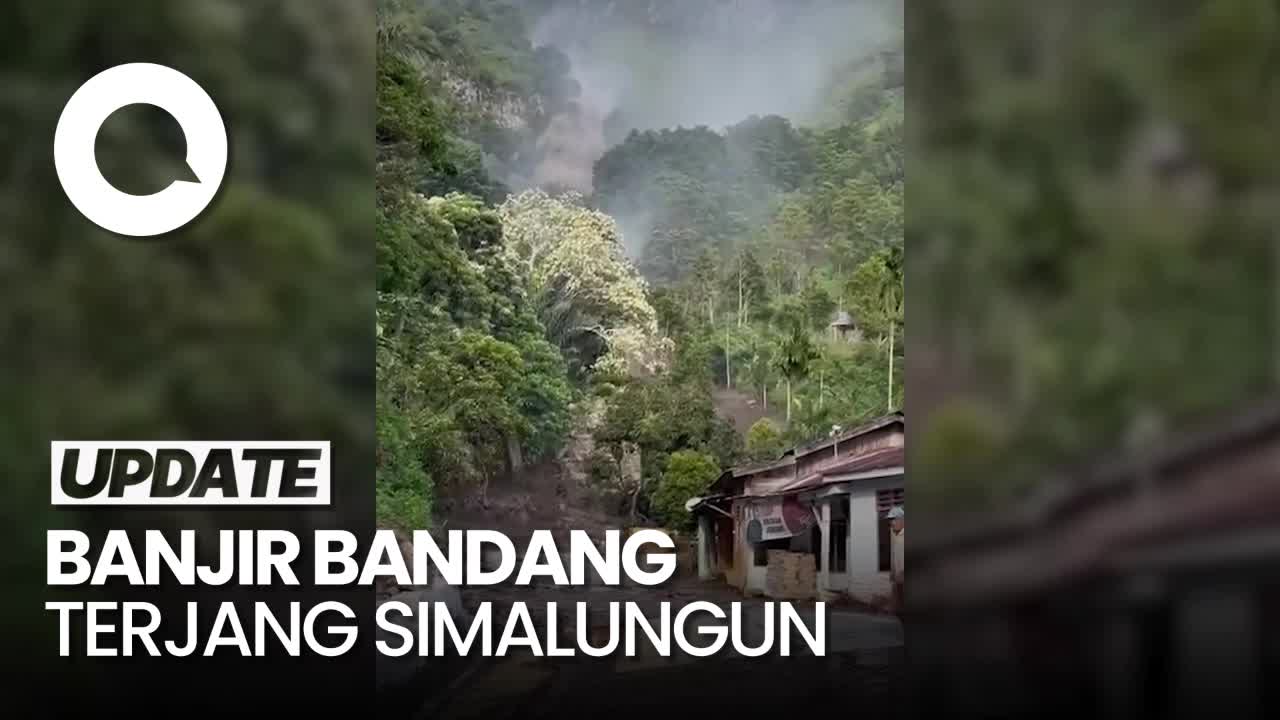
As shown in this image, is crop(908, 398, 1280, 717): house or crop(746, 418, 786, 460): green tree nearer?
crop(746, 418, 786, 460): green tree

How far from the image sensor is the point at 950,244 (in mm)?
3770

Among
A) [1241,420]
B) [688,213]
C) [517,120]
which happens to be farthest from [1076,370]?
[517,120]

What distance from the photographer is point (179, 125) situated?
3682 mm

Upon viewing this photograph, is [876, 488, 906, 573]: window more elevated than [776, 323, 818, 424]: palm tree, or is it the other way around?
[776, 323, 818, 424]: palm tree

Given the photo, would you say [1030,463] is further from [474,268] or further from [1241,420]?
[474,268]

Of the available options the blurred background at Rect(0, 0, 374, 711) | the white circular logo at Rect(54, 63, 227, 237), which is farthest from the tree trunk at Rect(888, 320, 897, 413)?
the white circular logo at Rect(54, 63, 227, 237)

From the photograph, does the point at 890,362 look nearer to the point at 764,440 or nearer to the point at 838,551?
the point at 764,440

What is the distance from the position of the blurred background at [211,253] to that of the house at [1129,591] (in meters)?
1.79

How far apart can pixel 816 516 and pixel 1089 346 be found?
3.08ft

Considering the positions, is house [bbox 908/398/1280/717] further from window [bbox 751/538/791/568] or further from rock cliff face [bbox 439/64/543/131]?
rock cliff face [bbox 439/64/543/131]

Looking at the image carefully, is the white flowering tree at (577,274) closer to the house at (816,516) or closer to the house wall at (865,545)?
the house at (816,516)

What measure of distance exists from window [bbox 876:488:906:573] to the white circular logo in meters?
2.08

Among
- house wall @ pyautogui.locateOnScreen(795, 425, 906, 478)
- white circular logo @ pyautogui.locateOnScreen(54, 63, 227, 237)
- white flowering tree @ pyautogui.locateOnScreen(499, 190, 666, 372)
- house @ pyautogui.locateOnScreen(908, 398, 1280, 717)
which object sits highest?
white circular logo @ pyautogui.locateOnScreen(54, 63, 227, 237)

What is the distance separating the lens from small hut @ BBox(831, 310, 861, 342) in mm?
3717
